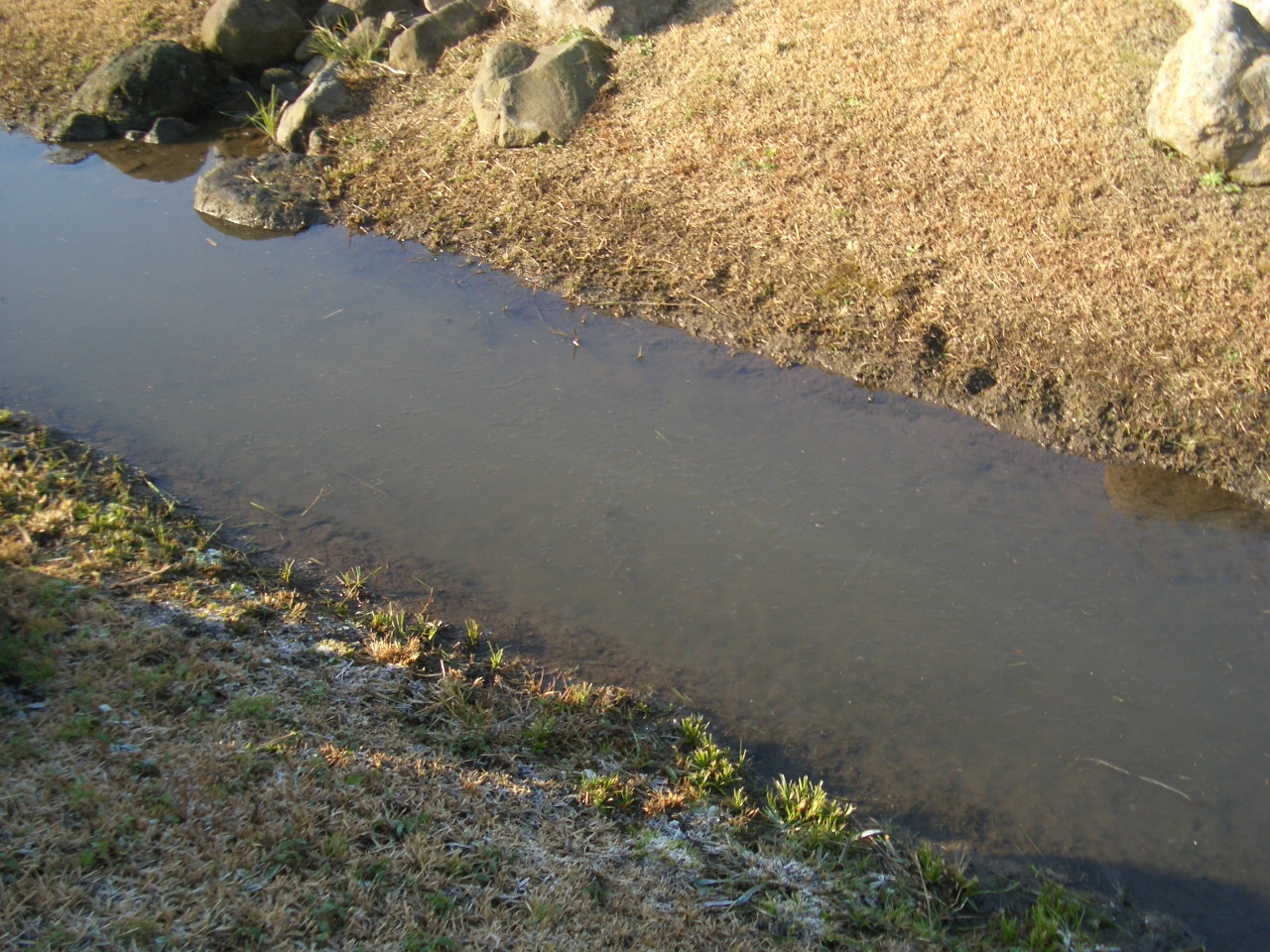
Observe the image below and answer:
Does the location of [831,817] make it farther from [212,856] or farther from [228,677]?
[228,677]

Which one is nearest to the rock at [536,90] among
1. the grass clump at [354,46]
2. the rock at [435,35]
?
the rock at [435,35]

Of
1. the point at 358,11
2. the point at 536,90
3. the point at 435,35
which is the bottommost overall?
the point at 536,90

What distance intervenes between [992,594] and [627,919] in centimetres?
263

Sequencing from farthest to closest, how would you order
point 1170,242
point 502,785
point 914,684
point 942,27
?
point 942,27 → point 1170,242 → point 914,684 → point 502,785

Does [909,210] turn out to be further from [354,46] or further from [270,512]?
[354,46]

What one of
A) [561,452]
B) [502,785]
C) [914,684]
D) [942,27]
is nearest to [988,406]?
[914,684]

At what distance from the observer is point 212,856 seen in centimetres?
317

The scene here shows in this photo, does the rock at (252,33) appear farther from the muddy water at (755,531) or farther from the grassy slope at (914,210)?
the muddy water at (755,531)

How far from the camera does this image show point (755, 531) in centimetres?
539

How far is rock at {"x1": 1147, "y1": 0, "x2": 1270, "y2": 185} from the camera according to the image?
6.86 meters

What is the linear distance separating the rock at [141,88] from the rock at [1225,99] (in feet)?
30.6

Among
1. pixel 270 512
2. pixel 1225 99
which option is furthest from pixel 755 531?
pixel 1225 99

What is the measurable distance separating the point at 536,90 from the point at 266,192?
2.52 metres

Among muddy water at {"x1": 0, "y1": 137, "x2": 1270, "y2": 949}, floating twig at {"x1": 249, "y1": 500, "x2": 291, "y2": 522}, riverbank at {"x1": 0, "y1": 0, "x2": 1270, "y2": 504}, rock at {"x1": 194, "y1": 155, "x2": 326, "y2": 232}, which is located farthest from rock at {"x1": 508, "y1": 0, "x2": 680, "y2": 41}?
floating twig at {"x1": 249, "y1": 500, "x2": 291, "y2": 522}
